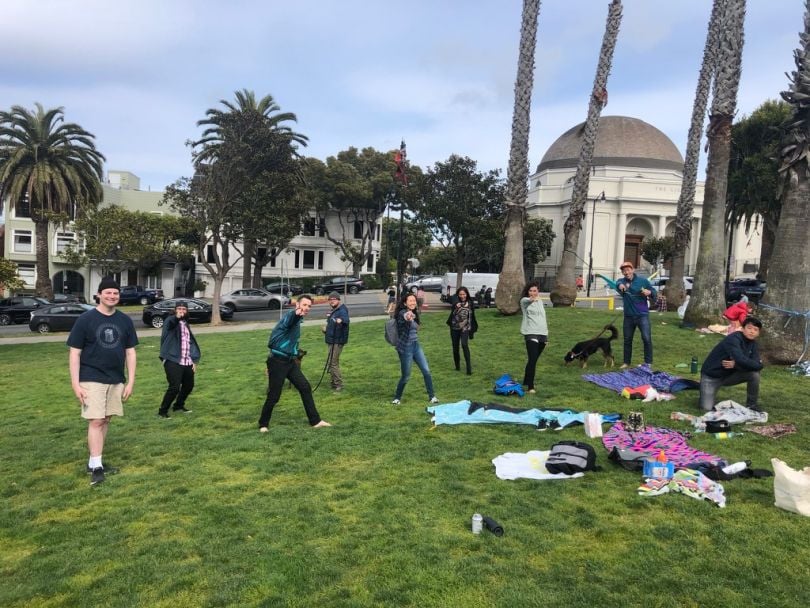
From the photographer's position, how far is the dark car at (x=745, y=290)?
30.5m

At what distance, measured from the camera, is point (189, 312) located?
2577cm

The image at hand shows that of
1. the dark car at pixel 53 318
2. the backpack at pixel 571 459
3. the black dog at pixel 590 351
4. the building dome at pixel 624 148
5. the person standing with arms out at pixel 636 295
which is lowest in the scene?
the dark car at pixel 53 318

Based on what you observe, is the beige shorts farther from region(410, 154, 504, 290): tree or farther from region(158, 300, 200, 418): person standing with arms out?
region(410, 154, 504, 290): tree

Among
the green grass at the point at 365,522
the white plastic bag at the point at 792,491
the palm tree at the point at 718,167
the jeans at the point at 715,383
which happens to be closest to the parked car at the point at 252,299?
the palm tree at the point at 718,167

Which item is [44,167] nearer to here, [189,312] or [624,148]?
[189,312]

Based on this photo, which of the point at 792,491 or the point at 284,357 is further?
the point at 284,357

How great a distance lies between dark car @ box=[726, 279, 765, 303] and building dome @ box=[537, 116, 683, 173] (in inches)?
938

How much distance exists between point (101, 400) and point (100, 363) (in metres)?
0.35

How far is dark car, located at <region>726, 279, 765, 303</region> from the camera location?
30516 millimetres

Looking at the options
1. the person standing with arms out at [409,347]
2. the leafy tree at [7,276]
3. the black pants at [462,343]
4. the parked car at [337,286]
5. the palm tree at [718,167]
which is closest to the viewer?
the person standing with arms out at [409,347]

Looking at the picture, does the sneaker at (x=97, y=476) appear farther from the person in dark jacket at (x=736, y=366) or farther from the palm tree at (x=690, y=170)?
the palm tree at (x=690, y=170)

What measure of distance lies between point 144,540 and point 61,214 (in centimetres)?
3626

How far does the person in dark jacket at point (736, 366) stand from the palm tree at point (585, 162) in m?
→ 13.3

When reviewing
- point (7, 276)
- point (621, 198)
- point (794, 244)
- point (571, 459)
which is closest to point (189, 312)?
point (7, 276)
